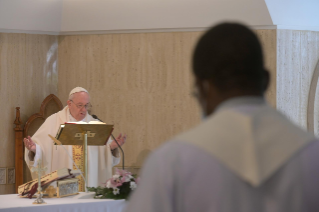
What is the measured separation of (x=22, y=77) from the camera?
25.6 feet

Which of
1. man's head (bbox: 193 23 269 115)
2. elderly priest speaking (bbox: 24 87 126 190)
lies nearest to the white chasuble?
elderly priest speaking (bbox: 24 87 126 190)

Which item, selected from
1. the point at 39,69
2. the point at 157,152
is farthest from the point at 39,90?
the point at 157,152

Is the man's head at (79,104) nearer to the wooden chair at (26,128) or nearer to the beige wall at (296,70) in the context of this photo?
the wooden chair at (26,128)

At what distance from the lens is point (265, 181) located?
1313 millimetres

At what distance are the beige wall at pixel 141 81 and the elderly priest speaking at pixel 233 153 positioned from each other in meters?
6.19

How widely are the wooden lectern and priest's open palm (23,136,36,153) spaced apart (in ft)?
2.88

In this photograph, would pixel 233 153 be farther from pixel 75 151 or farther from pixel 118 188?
pixel 75 151

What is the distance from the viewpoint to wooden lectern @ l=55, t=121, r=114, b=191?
525 centimetres

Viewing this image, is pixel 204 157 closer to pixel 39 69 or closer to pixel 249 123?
pixel 249 123

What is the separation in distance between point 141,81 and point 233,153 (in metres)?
6.52

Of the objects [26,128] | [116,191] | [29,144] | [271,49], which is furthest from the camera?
[26,128]

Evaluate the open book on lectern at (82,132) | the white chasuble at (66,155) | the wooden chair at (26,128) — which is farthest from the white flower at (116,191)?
the wooden chair at (26,128)

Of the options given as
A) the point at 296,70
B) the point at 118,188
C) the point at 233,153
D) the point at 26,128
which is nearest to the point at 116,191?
the point at 118,188

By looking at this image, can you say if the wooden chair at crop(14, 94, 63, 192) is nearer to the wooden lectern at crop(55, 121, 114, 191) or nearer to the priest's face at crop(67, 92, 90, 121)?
the priest's face at crop(67, 92, 90, 121)
